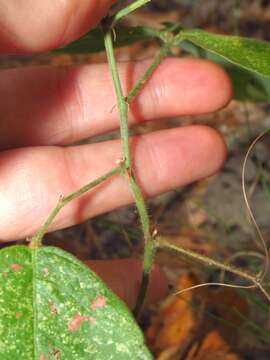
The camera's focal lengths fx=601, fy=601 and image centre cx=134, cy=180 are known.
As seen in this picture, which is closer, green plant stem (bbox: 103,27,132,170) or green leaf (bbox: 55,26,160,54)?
green plant stem (bbox: 103,27,132,170)

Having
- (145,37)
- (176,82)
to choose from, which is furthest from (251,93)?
(145,37)

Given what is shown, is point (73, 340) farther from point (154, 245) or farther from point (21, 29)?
point (21, 29)

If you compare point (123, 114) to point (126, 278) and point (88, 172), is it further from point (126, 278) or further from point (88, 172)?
point (126, 278)

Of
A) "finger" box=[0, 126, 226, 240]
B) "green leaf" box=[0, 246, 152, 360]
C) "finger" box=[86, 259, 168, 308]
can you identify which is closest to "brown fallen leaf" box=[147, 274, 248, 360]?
"finger" box=[86, 259, 168, 308]

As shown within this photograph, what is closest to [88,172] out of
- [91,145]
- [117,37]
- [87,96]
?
[91,145]

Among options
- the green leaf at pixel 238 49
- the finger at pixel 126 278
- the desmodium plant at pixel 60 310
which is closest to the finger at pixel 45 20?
the green leaf at pixel 238 49

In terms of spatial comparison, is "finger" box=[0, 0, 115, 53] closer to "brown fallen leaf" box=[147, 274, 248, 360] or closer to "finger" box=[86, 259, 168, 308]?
"finger" box=[86, 259, 168, 308]
